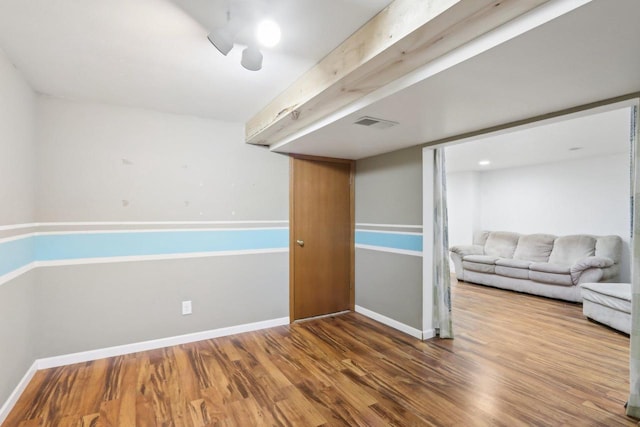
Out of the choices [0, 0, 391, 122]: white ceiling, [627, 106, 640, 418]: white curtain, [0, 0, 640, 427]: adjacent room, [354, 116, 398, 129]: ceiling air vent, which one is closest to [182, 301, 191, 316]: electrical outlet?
[0, 0, 640, 427]: adjacent room

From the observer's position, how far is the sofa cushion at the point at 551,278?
4.37m

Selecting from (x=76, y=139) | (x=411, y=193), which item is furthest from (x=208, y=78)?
(x=411, y=193)

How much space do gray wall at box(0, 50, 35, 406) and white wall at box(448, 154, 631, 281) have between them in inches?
261

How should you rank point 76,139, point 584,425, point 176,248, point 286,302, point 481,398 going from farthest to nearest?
point 286,302 → point 176,248 → point 76,139 → point 481,398 → point 584,425

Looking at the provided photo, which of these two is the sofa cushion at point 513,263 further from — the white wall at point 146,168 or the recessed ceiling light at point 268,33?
the recessed ceiling light at point 268,33

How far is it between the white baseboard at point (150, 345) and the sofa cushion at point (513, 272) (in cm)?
380

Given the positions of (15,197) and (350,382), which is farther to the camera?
(350,382)

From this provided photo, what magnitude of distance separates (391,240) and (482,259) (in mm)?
2836

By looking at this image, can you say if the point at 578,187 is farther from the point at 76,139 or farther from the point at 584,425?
the point at 76,139

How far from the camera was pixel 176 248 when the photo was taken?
9.80ft

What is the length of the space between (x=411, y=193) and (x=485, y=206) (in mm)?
4053

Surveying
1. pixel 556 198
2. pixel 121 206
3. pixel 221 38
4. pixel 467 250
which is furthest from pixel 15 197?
pixel 556 198

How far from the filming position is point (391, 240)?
11.6 feet

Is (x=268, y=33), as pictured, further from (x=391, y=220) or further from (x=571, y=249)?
(x=571, y=249)
